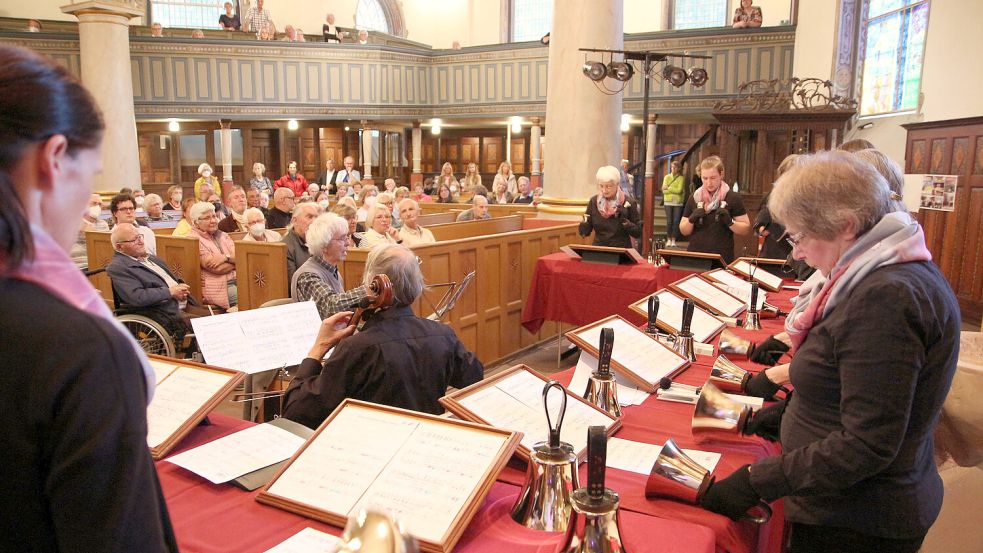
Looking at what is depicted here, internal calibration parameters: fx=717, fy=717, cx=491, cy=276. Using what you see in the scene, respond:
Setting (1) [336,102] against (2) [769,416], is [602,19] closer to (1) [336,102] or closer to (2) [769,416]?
(2) [769,416]

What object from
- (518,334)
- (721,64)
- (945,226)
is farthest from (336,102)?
(945,226)

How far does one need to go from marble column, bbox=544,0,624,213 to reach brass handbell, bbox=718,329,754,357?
5305 millimetres

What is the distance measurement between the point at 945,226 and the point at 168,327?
25.0ft

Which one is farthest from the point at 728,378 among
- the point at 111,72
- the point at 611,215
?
the point at 111,72

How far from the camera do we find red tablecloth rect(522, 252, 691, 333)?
5.25m

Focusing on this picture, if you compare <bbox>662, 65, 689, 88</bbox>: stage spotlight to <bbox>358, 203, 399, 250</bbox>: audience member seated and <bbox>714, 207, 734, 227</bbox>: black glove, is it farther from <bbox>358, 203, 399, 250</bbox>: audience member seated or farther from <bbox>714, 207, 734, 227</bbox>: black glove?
<bbox>358, 203, 399, 250</bbox>: audience member seated

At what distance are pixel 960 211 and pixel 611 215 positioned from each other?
407 centimetres

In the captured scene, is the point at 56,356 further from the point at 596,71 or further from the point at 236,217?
the point at 236,217

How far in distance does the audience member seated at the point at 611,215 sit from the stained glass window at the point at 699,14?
12.2 m

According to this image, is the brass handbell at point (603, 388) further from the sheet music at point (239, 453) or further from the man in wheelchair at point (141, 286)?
the man in wheelchair at point (141, 286)

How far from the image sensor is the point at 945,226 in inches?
301

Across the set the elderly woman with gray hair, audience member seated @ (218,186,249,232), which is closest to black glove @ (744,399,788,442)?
the elderly woman with gray hair

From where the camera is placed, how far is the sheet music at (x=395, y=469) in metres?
1.41

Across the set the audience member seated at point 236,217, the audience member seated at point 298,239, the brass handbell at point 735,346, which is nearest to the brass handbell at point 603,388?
the brass handbell at point 735,346
